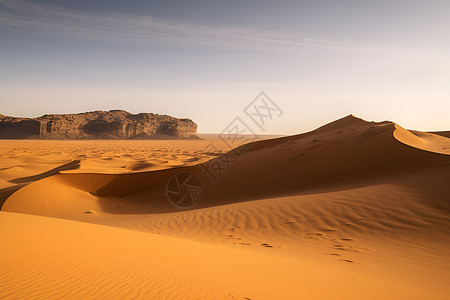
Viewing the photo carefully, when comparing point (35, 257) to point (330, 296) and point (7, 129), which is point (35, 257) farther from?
point (7, 129)

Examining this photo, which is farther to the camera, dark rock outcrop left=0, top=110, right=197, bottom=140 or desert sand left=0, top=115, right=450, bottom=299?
dark rock outcrop left=0, top=110, right=197, bottom=140

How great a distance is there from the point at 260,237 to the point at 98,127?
87.2m

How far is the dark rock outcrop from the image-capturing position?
72.4m

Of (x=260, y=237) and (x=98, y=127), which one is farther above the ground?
(x=98, y=127)

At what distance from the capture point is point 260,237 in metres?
5.68

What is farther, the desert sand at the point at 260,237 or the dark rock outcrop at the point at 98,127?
the dark rock outcrop at the point at 98,127

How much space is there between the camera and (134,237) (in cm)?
458

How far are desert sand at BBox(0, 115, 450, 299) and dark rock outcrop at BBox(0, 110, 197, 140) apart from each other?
73884 millimetres

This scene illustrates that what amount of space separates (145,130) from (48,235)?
89164mm

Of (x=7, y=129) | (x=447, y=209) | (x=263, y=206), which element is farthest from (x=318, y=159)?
(x=7, y=129)

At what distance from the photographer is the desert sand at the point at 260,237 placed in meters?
2.67

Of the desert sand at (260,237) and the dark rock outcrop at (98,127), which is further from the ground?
the dark rock outcrop at (98,127)

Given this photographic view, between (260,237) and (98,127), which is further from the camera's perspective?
(98,127)

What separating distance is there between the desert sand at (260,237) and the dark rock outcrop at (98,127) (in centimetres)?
7388
